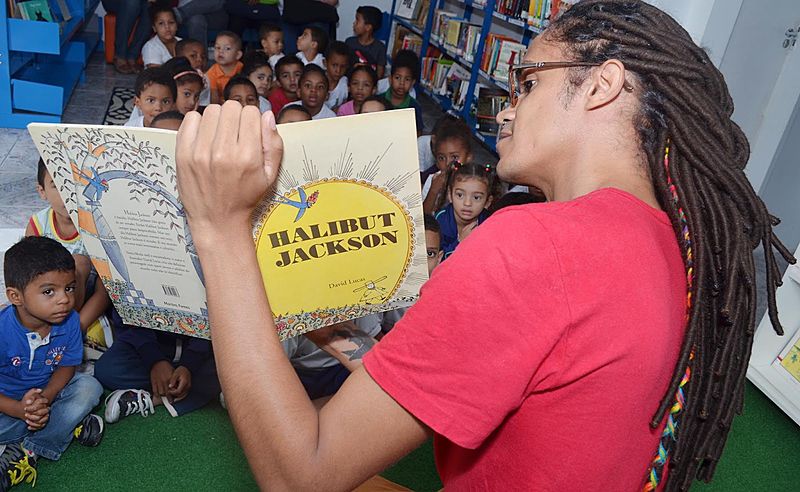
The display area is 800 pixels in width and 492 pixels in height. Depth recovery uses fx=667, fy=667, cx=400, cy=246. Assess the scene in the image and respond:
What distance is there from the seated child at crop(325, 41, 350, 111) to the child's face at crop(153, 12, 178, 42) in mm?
1799

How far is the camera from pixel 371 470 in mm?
727

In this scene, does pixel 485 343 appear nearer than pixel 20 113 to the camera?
Yes

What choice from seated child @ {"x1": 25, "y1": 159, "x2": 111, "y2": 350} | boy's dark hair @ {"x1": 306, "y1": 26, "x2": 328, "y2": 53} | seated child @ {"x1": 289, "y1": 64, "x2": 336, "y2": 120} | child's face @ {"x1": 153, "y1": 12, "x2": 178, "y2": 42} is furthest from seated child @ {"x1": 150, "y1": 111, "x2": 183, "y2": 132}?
child's face @ {"x1": 153, "y1": 12, "x2": 178, "y2": 42}

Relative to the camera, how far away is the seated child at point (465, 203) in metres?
3.21

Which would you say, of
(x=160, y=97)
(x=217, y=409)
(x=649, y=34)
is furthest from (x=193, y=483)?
(x=160, y=97)

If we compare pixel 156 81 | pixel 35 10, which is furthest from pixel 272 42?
pixel 156 81

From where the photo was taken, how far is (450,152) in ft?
13.4

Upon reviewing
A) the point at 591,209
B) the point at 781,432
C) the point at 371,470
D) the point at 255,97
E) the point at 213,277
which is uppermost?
the point at 591,209

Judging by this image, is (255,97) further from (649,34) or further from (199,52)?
(649,34)

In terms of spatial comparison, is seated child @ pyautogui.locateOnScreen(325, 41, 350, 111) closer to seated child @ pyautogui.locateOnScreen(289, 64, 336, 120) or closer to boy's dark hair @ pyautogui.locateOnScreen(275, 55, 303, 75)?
boy's dark hair @ pyautogui.locateOnScreen(275, 55, 303, 75)

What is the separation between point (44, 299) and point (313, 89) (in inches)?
121

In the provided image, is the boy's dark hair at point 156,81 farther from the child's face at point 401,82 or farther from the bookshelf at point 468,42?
the bookshelf at point 468,42

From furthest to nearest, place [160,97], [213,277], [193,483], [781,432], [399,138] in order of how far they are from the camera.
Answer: [160,97] → [781,432] → [193,483] → [399,138] → [213,277]

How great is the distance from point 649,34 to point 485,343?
48 centimetres
